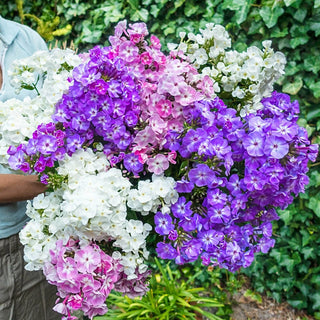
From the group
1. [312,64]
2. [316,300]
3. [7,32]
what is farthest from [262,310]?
[7,32]

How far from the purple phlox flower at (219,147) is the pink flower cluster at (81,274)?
0.40 m

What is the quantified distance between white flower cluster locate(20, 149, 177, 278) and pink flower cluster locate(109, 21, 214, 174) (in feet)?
0.28

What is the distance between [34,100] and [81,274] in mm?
538

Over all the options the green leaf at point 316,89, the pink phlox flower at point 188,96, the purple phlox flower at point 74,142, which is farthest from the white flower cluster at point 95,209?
the green leaf at point 316,89

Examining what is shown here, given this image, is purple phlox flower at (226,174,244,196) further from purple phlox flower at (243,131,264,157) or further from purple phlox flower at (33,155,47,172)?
purple phlox flower at (33,155,47,172)

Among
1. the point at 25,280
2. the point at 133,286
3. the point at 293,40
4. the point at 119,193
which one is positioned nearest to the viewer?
the point at 119,193

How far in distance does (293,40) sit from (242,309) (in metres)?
1.86

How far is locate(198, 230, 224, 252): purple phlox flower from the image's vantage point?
3.67ft

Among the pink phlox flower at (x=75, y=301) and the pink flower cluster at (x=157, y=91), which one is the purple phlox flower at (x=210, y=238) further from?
the pink phlox flower at (x=75, y=301)

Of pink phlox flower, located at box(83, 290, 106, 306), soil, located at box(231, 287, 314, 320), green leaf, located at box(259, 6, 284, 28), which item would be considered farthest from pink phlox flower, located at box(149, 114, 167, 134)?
soil, located at box(231, 287, 314, 320)

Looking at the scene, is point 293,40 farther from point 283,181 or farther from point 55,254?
point 55,254

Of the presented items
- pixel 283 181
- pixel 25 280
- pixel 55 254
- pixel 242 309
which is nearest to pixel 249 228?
pixel 283 181

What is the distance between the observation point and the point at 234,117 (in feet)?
3.73

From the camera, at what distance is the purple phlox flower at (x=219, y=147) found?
3.50 ft
